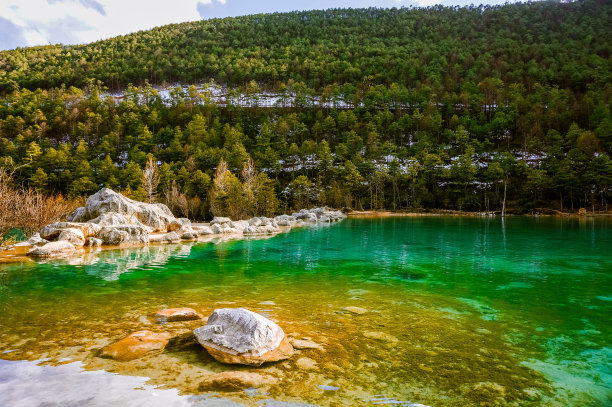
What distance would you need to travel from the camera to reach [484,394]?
3.73 meters

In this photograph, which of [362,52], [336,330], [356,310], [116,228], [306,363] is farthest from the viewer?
[362,52]

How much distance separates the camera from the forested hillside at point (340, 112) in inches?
2085

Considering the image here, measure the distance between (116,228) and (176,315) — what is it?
47.4 feet

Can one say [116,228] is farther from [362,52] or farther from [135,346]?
[362,52]

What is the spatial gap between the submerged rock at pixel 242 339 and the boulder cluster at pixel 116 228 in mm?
13009

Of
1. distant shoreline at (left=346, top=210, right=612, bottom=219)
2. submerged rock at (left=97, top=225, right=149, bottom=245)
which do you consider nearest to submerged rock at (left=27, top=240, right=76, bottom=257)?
submerged rock at (left=97, top=225, right=149, bottom=245)

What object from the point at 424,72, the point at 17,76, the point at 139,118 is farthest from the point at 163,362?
the point at 17,76

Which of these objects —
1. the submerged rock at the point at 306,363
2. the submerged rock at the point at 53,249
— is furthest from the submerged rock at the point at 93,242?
the submerged rock at the point at 306,363

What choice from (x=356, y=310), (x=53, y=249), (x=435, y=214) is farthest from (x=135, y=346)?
(x=435, y=214)

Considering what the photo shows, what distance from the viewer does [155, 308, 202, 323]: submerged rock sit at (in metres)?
6.30

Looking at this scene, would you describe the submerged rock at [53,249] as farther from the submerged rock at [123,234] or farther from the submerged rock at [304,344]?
the submerged rock at [304,344]

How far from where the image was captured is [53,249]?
563 inches

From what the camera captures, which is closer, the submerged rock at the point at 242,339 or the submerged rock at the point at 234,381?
the submerged rock at the point at 234,381

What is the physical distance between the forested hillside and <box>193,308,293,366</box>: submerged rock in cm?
839
